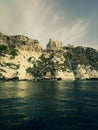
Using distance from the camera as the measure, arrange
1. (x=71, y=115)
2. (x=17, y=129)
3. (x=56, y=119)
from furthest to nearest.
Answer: (x=71, y=115), (x=56, y=119), (x=17, y=129)

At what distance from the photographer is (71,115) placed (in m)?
64.1

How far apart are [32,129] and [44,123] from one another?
21.8 feet

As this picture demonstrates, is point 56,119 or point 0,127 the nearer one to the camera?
point 0,127

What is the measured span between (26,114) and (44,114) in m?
5.72

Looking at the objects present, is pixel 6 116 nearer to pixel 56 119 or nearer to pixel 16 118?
pixel 16 118

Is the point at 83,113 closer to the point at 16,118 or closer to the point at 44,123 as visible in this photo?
the point at 44,123

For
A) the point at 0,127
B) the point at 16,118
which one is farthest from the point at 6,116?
the point at 0,127

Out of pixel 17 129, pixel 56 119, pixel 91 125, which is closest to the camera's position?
pixel 17 129

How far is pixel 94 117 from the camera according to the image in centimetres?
6159

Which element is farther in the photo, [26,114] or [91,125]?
[26,114]

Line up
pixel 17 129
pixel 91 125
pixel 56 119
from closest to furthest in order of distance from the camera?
pixel 17 129, pixel 91 125, pixel 56 119

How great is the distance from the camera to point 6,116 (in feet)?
204

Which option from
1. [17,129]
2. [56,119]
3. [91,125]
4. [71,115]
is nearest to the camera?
[17,129]

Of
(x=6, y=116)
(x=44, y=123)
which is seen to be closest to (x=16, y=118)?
(x=6, y=116)
